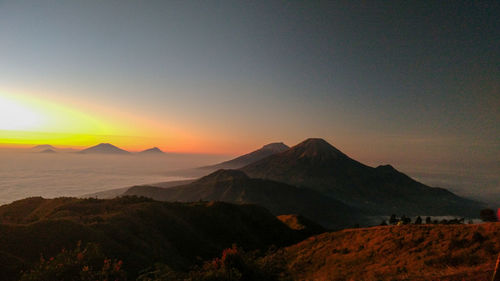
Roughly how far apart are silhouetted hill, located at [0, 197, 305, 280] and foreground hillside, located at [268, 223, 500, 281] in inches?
533

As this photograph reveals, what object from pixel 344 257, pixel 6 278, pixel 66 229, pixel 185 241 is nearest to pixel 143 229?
pixel 185 241

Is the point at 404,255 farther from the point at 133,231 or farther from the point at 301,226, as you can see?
the point at 301,226

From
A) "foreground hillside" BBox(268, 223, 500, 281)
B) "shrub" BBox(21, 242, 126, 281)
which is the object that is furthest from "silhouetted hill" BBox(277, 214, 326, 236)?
"shrub" BBox(21, 242, 126, 281)

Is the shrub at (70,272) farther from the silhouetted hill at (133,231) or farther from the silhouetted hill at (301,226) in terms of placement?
the silhouetted hill at (301,226)

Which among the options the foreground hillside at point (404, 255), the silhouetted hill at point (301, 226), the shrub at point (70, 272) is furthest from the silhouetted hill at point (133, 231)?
the foreground hillside at point (404, 255)

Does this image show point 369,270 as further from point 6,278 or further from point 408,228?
point 6,278

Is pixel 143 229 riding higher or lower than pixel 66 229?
lower

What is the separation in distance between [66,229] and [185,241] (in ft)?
54.5

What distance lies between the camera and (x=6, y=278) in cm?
1252

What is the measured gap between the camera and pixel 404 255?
20984 mm

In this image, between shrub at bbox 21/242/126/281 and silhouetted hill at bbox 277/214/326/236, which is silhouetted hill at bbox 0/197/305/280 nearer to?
shrub at bbox 21/242/126/281

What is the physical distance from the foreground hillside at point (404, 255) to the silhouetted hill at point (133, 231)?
44.4 ft

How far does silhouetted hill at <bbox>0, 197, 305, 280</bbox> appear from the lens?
17.8 meters

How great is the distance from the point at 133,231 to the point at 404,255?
95.2 ft
